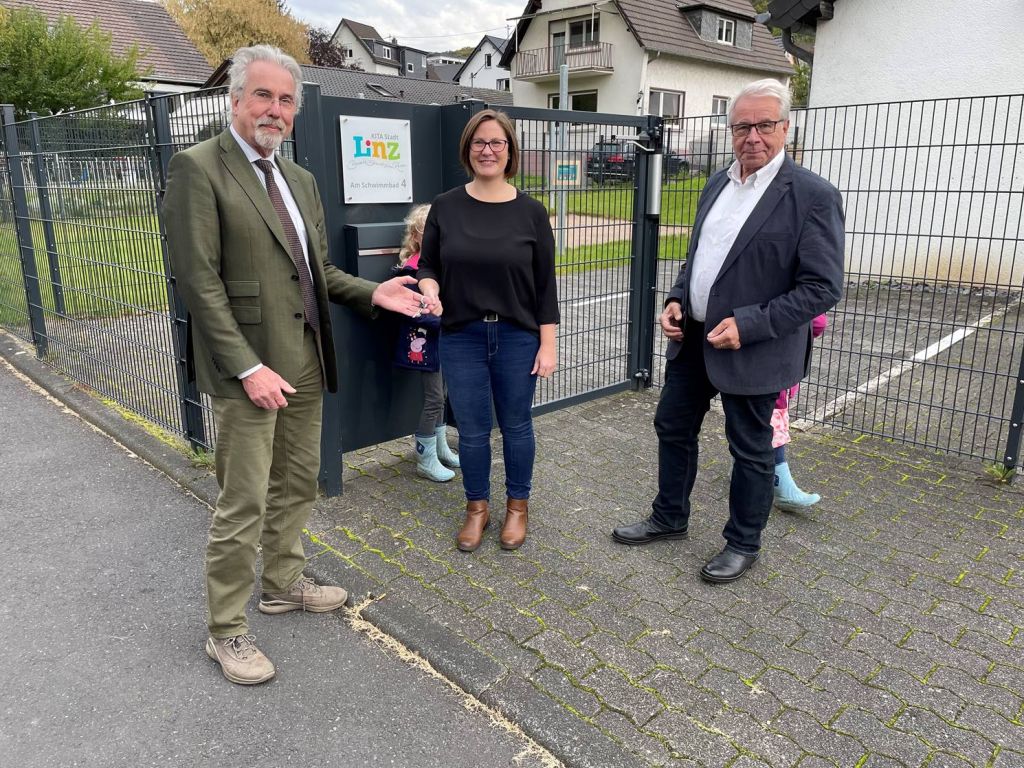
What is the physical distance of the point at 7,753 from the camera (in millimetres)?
2332

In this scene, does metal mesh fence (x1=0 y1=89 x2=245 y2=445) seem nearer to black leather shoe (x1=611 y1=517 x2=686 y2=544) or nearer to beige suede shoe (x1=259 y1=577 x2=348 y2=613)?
beige suede shoe (x1=259 y1=577 x2=348 y2=613)

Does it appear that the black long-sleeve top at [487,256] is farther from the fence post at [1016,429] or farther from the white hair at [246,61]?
the fence post at [1016,429]

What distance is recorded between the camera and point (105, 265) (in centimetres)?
492

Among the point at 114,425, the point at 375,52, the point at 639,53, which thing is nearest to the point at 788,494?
the point at 114,425

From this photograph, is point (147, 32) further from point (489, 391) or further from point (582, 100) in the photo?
point (489, 391)

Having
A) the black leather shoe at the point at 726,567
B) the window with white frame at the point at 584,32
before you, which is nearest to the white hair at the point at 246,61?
the black leather shoe at the point at 726,567

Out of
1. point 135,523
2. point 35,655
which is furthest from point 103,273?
point 35,655

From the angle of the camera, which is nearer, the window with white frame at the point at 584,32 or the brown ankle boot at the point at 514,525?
the brown ankle boot at the point at 514,525

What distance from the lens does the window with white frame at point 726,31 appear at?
111ft

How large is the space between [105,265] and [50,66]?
71.1ft

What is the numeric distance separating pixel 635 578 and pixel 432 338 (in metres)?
1.66

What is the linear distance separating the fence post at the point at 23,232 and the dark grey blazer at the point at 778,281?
5852 millimetres

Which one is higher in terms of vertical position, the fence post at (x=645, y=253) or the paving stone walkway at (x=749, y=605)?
the fence post at (x=645, y=253)

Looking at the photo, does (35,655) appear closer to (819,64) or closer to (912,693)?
(912,693)
